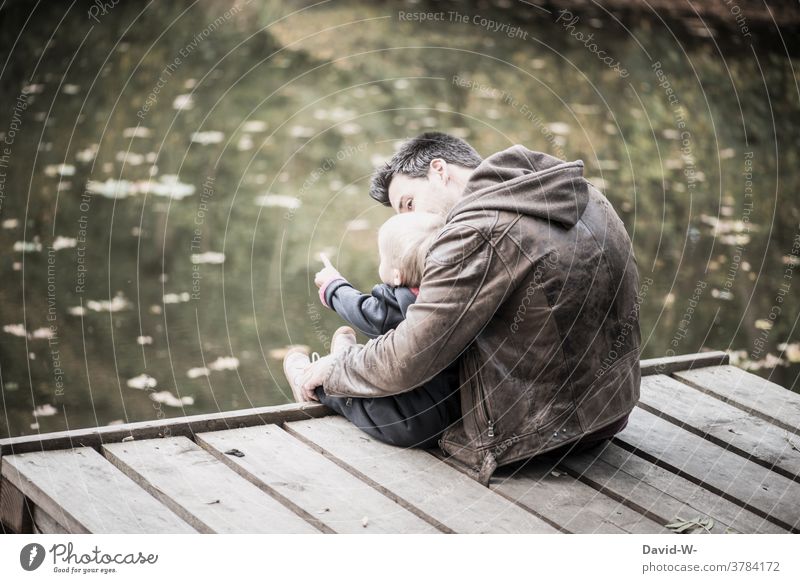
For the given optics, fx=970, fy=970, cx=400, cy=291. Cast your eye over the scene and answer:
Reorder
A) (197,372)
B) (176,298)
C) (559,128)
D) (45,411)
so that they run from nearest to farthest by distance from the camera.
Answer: (45,411) < (197,372) < (176,298) < (559,128)

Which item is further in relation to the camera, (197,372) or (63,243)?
(63,243)

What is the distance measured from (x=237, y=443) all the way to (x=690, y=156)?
466 centimetres

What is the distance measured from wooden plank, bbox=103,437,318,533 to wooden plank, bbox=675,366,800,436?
141 cm

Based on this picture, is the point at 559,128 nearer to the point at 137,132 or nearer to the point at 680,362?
the point at 137,132

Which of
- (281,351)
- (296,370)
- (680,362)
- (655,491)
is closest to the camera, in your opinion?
(655,491)

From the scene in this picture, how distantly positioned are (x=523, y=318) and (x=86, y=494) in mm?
1004

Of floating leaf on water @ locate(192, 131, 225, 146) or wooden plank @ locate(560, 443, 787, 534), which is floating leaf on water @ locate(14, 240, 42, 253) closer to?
floating leaf on water @ locate(192, 131, 225, 146)

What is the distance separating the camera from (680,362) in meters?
3.02

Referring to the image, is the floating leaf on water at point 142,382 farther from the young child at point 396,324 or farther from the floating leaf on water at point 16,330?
the young child at point 396,324

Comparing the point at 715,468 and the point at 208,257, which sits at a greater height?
the point at 208,257

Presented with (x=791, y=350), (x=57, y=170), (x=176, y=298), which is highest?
(x=57, y=170)

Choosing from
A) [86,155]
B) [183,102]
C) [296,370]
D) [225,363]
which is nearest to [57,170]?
[86,155]

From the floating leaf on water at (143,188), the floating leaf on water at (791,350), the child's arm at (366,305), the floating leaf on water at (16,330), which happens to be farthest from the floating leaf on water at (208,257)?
the floating leaf on water at (791,350)

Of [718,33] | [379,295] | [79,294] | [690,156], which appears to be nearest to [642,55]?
[718,33]
